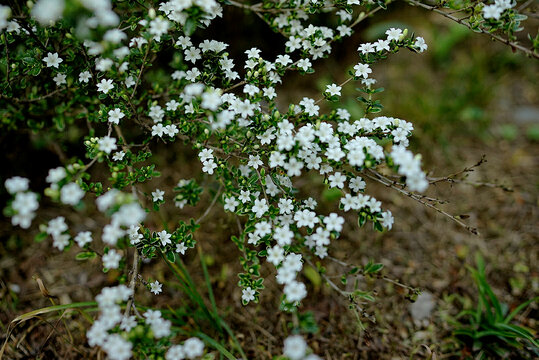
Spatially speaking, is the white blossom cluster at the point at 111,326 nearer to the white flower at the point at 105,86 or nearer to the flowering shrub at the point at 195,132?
the flowering shrub at the point at 195,132

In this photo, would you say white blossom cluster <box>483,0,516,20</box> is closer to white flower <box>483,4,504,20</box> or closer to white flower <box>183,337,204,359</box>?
white flower <box>483,4,504,20</box>

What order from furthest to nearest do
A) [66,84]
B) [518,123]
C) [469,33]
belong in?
[469,33] < [518,123] < [66,84]

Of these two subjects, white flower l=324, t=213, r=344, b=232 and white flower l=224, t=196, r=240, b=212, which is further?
white flower l=224, t=196, r=240, b=212

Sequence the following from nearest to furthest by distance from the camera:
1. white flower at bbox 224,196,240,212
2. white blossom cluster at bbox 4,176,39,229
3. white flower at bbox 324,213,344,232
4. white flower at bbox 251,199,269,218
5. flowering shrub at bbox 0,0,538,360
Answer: white blossom cluster at bbox 4,176,39,229 < flowering shrub at bbox 0,0,538,360 < white flower at bbox 324,213,344,232 < white flower at bbox 251,199,269,218 < white flower at bbox 224,196,240,212

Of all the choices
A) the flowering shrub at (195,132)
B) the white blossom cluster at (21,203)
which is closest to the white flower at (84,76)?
the flowering shrub at (195,132)

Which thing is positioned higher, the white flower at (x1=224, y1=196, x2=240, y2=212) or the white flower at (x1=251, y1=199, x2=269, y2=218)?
the white flower at (x1=251, y1=199, x2=269, y2=218)

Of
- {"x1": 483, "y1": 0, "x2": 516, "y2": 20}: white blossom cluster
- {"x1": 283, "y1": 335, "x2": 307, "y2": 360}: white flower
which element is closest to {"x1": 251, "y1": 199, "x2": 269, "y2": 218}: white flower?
{"x1": 283, "y1": 335, "x2": 307, "y2": 360}: white flower

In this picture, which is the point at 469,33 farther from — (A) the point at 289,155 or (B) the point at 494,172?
(A) the point at 289,155

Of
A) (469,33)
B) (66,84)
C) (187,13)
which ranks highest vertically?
(187,13)

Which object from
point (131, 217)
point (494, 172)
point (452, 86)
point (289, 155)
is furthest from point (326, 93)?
point (452, 86)
